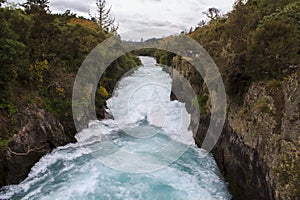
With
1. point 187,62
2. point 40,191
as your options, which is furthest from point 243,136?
point 187,62

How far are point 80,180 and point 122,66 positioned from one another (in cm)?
2580

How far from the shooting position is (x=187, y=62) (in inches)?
862

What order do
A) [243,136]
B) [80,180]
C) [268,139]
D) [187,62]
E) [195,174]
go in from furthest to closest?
[187,62]
[195,174]
[80,180]
[243,136]
[268,139]

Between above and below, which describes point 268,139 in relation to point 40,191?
above

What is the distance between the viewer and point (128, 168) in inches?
466

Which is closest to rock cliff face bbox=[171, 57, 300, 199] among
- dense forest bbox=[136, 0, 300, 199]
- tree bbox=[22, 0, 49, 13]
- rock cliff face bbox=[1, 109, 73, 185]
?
dense forest bbox=[136, 0, 300, 199]

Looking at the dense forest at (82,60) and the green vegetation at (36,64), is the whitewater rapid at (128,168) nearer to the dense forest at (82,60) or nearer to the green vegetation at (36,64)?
the dense forest at (82,60)

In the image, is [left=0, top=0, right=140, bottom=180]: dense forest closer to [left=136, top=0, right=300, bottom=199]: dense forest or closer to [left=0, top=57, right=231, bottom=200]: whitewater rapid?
[left=0, top=57, right=231, bottom=200]: whitewater rapid

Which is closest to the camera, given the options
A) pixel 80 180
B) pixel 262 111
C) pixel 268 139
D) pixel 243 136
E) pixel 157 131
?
pixel 268 139

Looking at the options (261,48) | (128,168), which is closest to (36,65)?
(128,168)

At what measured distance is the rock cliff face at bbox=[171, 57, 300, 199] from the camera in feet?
21.2

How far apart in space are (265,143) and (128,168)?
20.5ft

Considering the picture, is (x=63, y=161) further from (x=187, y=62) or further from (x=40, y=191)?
(x=187, y=62)

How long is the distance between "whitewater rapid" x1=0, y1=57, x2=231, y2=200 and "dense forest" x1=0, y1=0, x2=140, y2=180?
5.96 feet
